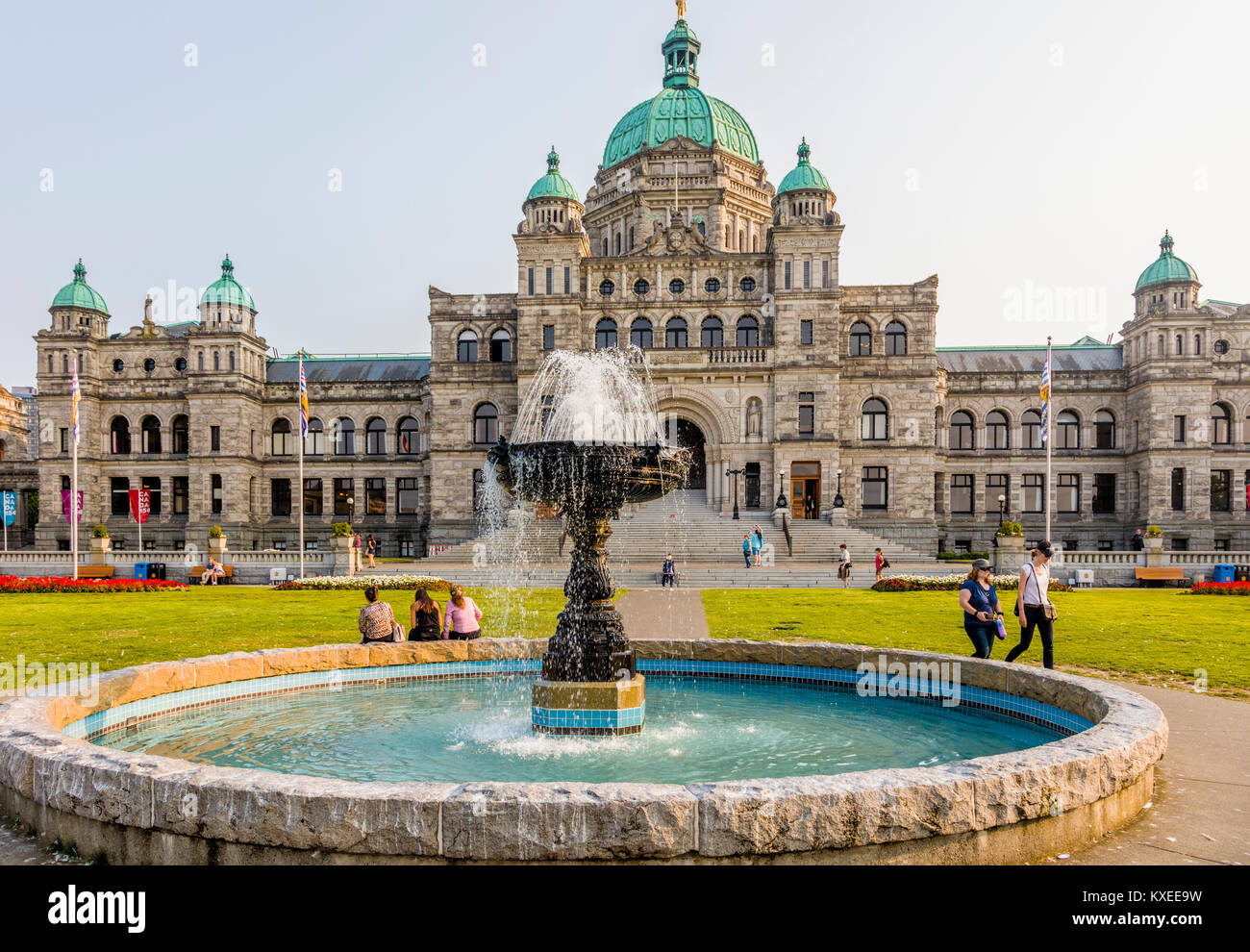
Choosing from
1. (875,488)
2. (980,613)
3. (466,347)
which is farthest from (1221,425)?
(980,613)

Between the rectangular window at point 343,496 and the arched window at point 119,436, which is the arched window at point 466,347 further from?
the arched window at point 119,436

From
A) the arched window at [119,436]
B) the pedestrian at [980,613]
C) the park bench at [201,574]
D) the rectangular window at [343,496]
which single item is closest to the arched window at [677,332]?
the rectangular window at [343,496]

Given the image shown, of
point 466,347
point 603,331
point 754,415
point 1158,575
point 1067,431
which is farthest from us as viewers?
point 1067,431

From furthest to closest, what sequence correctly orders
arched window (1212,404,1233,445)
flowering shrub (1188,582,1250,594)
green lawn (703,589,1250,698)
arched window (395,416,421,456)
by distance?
arched window (395,416,421,456) < arched window (1212,404,1233,445) < flowering shrub (1188,582,1250,594) < green lawn (703,589,1250,698)

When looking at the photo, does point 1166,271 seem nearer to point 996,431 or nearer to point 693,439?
point 996,431

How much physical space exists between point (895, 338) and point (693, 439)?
12672mm

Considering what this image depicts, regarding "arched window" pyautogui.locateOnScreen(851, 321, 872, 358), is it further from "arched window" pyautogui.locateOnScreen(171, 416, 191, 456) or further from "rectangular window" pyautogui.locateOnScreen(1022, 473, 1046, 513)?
"arched window" pyautogui.locateOnScreen(171, 416, 191, 456)

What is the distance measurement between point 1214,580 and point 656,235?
31.3m

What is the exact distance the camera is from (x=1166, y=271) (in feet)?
165

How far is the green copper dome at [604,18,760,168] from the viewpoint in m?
57.1

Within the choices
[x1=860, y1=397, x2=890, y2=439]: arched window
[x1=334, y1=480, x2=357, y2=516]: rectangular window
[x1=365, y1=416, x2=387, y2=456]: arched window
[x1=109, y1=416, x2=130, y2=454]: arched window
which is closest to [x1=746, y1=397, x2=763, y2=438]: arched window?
[x1=860, y1=397, x2=890, y2=439]: arched window

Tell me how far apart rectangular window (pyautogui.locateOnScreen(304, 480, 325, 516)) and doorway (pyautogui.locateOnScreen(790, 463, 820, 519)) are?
29889 mm

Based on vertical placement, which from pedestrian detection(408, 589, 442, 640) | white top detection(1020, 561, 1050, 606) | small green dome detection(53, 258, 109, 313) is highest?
small green dome detection(53, 258, 109, 313)
